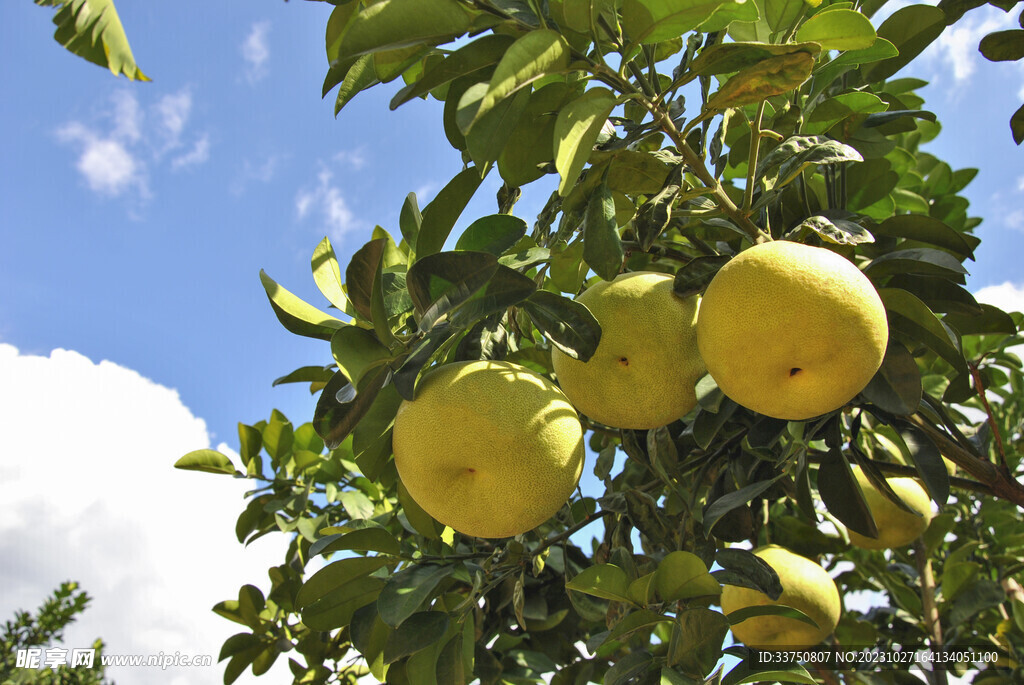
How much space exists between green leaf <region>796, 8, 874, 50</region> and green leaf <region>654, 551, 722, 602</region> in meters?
0.84

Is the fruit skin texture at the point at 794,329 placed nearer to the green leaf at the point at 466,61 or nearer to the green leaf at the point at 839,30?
the green leaf at the point at 839,30

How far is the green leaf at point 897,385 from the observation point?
4.06ft

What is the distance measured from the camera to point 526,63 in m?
0.93

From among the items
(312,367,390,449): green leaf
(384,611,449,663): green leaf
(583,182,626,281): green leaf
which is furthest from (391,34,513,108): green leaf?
(384,611,449,663): green leaf

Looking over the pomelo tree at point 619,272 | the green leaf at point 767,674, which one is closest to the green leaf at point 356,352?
the pomelo tree at point 619,272

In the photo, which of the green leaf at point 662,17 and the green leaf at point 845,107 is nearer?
the green leaf at point 662,17

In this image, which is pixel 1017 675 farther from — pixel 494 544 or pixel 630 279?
pixel 630 279

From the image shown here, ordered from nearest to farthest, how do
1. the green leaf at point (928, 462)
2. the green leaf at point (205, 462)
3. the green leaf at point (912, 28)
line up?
the green leaf at point (928, 462) → the green leaf at point (912, 28) → the green leaf at point (205, 462)

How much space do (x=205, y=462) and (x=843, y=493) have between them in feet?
6.06

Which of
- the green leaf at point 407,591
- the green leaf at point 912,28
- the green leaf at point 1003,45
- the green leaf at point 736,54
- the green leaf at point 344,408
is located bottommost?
the green leaf at point 407,591

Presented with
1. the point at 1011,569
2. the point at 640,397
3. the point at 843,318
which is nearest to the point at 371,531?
the point at 640,397

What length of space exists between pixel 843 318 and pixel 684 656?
23.9 inches

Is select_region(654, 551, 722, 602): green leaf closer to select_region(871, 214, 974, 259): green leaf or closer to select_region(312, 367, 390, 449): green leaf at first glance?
select_region(312, 367, 390, 449): green leaf

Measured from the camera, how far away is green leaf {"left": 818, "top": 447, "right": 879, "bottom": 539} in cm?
151
